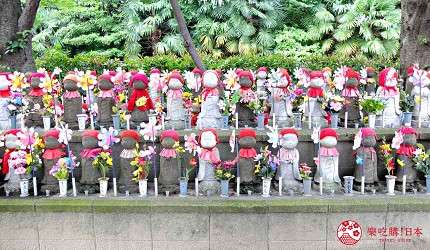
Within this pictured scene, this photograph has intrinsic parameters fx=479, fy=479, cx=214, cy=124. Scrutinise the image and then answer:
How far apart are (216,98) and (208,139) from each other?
2.31 feet

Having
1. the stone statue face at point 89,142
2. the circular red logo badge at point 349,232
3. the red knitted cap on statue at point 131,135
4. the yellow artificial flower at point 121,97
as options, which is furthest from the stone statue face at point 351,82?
the stone statue face at point 89,142

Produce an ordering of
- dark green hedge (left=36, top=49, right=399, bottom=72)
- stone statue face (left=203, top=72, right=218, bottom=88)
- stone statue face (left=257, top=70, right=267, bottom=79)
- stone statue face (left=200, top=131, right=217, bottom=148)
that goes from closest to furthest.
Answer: stone statue face (left=200, top=131, right=217, bottom=148) < stone statue face (left=203, top=72, right=218, bottom=88) < stone statue face (left=257, top=70, right=267, bottom=79) < dark green hedge (left=36, top=49, right=399, bottom=72)

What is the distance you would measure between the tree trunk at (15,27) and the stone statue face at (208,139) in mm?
3604

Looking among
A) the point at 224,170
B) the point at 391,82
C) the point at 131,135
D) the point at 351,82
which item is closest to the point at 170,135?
the point at 131,135

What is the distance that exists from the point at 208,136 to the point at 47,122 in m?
1.93

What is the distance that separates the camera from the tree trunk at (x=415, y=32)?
645 cm

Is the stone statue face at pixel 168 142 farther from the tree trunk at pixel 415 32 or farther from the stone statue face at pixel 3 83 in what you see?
the tree trunk at pixel 415 32

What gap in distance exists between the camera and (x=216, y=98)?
5188 mm

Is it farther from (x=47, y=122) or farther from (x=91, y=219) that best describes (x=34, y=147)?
(x=91, y=219)

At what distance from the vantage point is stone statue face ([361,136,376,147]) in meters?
4.73

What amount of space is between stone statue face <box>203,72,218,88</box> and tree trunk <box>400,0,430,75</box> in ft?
9.97

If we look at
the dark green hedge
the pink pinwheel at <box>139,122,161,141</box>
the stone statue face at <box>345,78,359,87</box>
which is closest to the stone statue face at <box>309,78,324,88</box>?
the stone statue face at <box>345,78,359,87</box>

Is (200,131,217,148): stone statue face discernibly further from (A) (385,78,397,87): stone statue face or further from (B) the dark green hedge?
(B) the dark green hedge

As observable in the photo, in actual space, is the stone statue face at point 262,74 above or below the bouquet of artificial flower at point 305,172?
above
